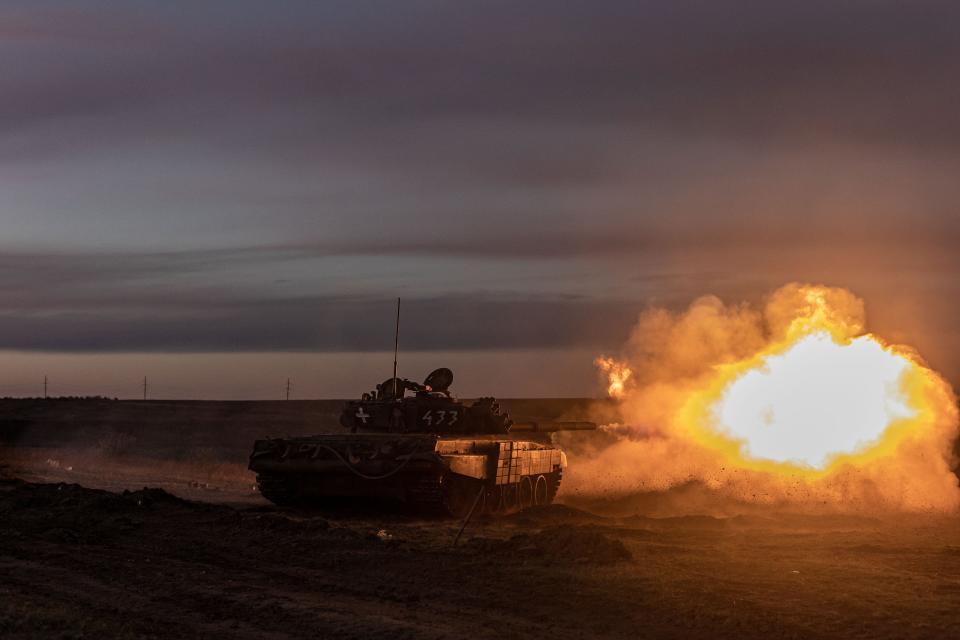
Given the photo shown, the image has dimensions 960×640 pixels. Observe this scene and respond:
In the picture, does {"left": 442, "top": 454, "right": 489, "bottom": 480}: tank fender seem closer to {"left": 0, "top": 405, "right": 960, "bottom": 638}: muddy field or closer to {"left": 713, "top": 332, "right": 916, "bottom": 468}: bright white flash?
{"left": 0, "top": 405, "right": 960, "bottom": 638}: muddy field

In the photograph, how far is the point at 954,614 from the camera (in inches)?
570

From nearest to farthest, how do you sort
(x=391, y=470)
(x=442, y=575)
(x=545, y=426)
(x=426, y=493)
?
(x=442, y=575)
(x=426, y=493)
(x=391, y=470)
(x=545, y=426)

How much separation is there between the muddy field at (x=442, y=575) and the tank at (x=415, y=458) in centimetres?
75

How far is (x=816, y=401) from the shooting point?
32594 mm

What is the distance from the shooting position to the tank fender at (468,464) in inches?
963

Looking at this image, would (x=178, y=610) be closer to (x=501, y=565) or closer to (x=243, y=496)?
(x=501, y=565)

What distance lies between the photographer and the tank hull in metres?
24.3

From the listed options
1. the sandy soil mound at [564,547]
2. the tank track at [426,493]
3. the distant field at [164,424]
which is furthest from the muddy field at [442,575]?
the distant field at [164,424]

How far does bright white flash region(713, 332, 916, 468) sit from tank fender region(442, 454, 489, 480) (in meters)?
10.3

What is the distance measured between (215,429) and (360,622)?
5360cm

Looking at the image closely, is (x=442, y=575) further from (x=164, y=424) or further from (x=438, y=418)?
(x=164, y=424)

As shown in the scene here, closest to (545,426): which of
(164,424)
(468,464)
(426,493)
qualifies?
(468,464)

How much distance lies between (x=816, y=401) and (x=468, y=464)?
11801mm

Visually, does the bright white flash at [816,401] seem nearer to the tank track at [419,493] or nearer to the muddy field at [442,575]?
the muddy field at [442,575]
